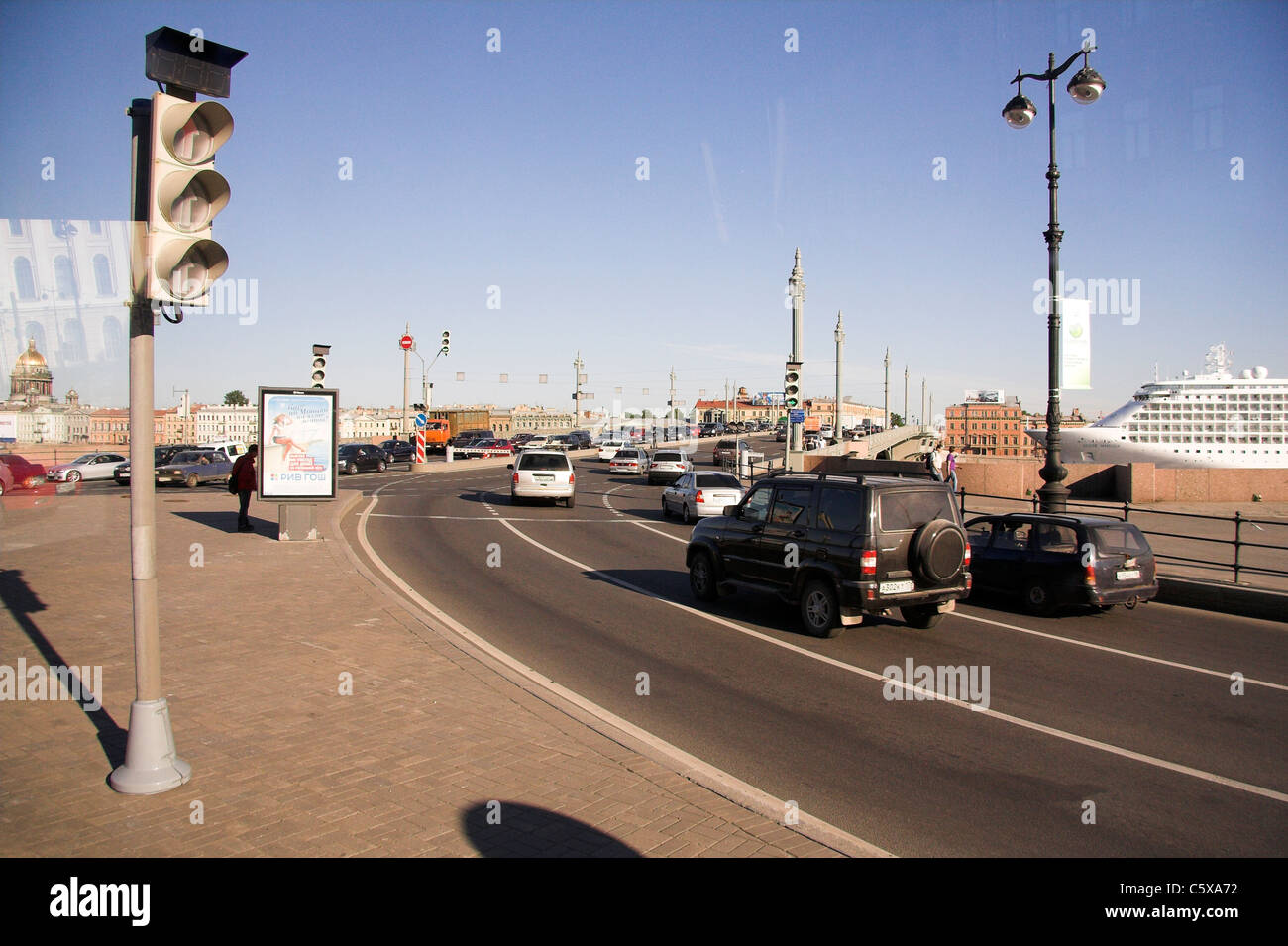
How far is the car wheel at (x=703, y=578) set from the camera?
12281mm

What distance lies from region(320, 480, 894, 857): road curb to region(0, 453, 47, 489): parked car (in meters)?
22.1

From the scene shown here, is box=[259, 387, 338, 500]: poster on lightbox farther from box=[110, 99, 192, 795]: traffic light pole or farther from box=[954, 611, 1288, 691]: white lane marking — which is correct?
box=[954, 611, 1288, 691]: white lane marking

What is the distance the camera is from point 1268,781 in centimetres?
589

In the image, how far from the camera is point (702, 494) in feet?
77.5

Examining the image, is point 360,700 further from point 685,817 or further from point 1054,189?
point 1054,189

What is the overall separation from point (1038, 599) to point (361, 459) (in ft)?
Result: 134

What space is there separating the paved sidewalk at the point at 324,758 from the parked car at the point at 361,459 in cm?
3570

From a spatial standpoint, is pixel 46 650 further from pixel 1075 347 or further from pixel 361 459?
pixel 361 459

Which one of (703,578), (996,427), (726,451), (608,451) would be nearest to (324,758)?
(703,578)

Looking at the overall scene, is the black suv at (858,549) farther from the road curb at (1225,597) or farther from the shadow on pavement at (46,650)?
the shadow on pavement at (46,650)

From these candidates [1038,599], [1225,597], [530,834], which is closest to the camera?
[530,834]

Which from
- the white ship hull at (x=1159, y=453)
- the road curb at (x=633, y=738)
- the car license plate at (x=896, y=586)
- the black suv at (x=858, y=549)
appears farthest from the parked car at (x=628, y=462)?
the car license plate at (x=896, y=586)
